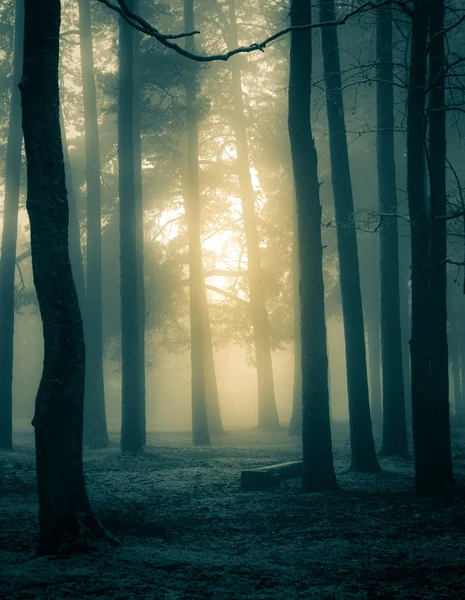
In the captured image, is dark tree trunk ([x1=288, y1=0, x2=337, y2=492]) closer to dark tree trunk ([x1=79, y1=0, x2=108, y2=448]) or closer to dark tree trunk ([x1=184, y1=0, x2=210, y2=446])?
dark tree trunk ([x1=184, y1=0, x2=210, y2=446])

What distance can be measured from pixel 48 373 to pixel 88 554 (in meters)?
1.75

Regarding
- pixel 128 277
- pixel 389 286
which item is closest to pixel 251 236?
pixel 128 277

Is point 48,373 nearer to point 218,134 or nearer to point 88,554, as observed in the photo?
point 88,554

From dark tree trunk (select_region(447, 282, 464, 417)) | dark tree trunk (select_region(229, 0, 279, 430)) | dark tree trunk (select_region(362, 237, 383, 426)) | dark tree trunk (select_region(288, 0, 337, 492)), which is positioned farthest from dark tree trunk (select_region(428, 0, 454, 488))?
dark tree trunk (select_region(447, 282, 464, 417))

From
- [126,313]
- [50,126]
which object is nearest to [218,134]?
[126,313]

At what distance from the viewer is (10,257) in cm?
1962

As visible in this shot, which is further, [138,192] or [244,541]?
[138,192]

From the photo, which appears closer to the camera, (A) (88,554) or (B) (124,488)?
(A) (88,554)

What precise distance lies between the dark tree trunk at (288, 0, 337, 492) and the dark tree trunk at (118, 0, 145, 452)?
7699 mm

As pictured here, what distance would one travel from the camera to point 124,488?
436 inches

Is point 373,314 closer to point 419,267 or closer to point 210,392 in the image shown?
point 210,392

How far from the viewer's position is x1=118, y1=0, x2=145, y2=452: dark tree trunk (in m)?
17.5

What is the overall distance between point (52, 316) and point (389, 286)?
34.7 ft

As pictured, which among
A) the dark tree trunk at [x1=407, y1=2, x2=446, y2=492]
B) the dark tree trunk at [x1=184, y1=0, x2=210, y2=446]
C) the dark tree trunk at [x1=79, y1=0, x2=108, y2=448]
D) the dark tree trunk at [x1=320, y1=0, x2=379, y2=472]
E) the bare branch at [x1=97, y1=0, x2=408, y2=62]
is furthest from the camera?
the dark tree trunk at [x1=79, y1=0, x2=108, y2=448]
